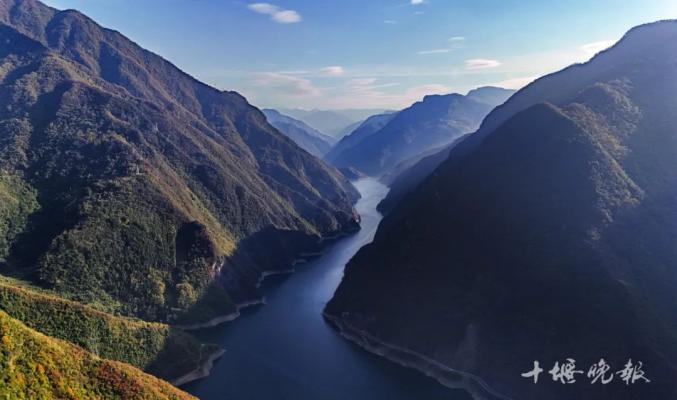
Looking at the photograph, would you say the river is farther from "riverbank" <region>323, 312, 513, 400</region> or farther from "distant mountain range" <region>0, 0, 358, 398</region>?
"distant mountain range" <region>0, 0, 358, 398</region>

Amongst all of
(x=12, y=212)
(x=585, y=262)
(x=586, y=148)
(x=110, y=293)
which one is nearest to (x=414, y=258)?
(x=585, y=262)

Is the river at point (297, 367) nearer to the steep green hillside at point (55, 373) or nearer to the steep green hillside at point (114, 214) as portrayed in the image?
the steep green hillside at point (114, 214)

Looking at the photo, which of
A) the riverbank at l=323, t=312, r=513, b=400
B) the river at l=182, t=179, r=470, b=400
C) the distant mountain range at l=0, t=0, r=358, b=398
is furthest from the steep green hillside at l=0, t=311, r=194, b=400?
the riverbank at l=323, t=312, r=513, b=400

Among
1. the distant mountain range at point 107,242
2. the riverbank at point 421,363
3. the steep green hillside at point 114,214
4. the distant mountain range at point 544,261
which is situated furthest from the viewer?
the steep green hillside at point 114,214

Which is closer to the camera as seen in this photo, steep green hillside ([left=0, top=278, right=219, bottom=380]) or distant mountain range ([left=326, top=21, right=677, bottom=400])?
steep green hillside ([left=0, top=278, right=219, bottom=380])

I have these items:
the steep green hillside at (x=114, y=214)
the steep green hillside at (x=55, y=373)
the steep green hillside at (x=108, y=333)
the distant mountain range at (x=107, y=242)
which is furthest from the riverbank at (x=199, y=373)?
the steep green hillside at (x=55, y=373)

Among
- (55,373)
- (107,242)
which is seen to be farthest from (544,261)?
(107,242)
